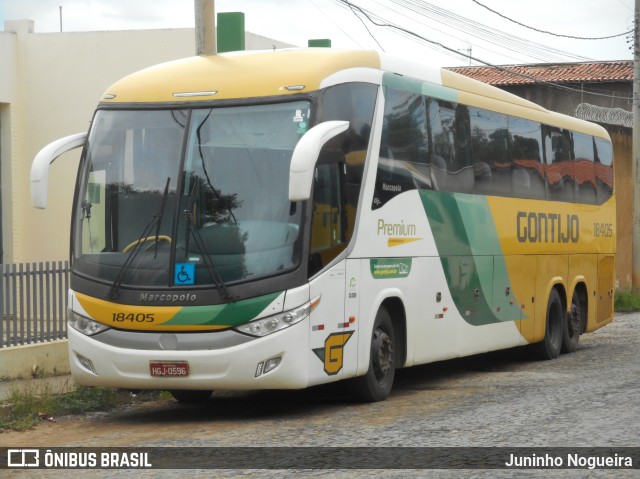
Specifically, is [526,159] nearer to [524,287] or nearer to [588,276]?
[524,287]

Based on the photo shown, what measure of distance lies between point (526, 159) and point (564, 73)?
3406cm

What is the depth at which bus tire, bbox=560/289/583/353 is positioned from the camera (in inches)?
750

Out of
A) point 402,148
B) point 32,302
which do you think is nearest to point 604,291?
point 402,148

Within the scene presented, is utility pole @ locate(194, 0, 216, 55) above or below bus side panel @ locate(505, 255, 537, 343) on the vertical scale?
above

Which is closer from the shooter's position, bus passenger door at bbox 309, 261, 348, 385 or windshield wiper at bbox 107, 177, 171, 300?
bus passenger door at bbox 309, 261, 348, 385

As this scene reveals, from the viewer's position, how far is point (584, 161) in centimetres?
1997

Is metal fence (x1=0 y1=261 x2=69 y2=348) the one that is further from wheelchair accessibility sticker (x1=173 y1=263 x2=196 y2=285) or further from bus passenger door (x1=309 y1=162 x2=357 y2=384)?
bus passenger door (x1=309 y1=162 x2=357 y2=384)

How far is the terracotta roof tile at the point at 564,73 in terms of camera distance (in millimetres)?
48719

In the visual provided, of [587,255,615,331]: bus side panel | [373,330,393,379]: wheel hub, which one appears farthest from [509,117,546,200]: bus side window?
[373,330,393,379]: wheel hub

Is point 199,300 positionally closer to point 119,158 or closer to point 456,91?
point 119,158

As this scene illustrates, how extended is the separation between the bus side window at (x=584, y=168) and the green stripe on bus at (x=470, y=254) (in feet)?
12.3

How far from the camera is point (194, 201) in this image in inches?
455

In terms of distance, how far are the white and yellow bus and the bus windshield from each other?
0.01 m

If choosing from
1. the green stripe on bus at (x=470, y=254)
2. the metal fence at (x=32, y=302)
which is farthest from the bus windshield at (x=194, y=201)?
the metal fence at (x=32, y=302)
